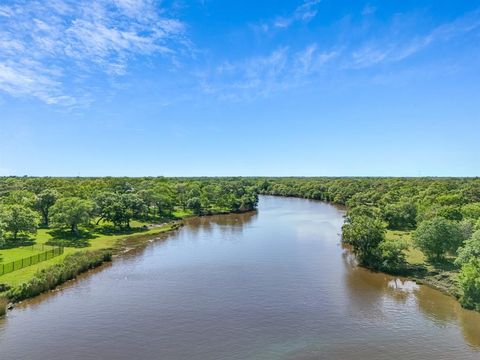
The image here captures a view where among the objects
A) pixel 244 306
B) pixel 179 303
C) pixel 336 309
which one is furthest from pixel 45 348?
pixel 336 309

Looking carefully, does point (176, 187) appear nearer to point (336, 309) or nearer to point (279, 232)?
point (279, 232)

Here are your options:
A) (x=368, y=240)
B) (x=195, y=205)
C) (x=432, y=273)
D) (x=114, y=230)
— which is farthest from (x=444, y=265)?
(x=195, y=205)

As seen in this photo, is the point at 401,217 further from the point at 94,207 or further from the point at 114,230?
the point at 94,207

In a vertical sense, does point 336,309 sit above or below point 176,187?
below

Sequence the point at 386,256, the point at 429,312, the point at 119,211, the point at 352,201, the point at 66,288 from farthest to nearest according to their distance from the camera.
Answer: the point at 352,201 → the point at 119,211 → the point at 386,256 → the point at 66,288 → the point at 429,312

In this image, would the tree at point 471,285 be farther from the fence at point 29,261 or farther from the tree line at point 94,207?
the tree line at point 94,207

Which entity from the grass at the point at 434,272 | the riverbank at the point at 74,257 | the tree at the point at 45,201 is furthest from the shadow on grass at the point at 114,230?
the grass at the point at 434,272
